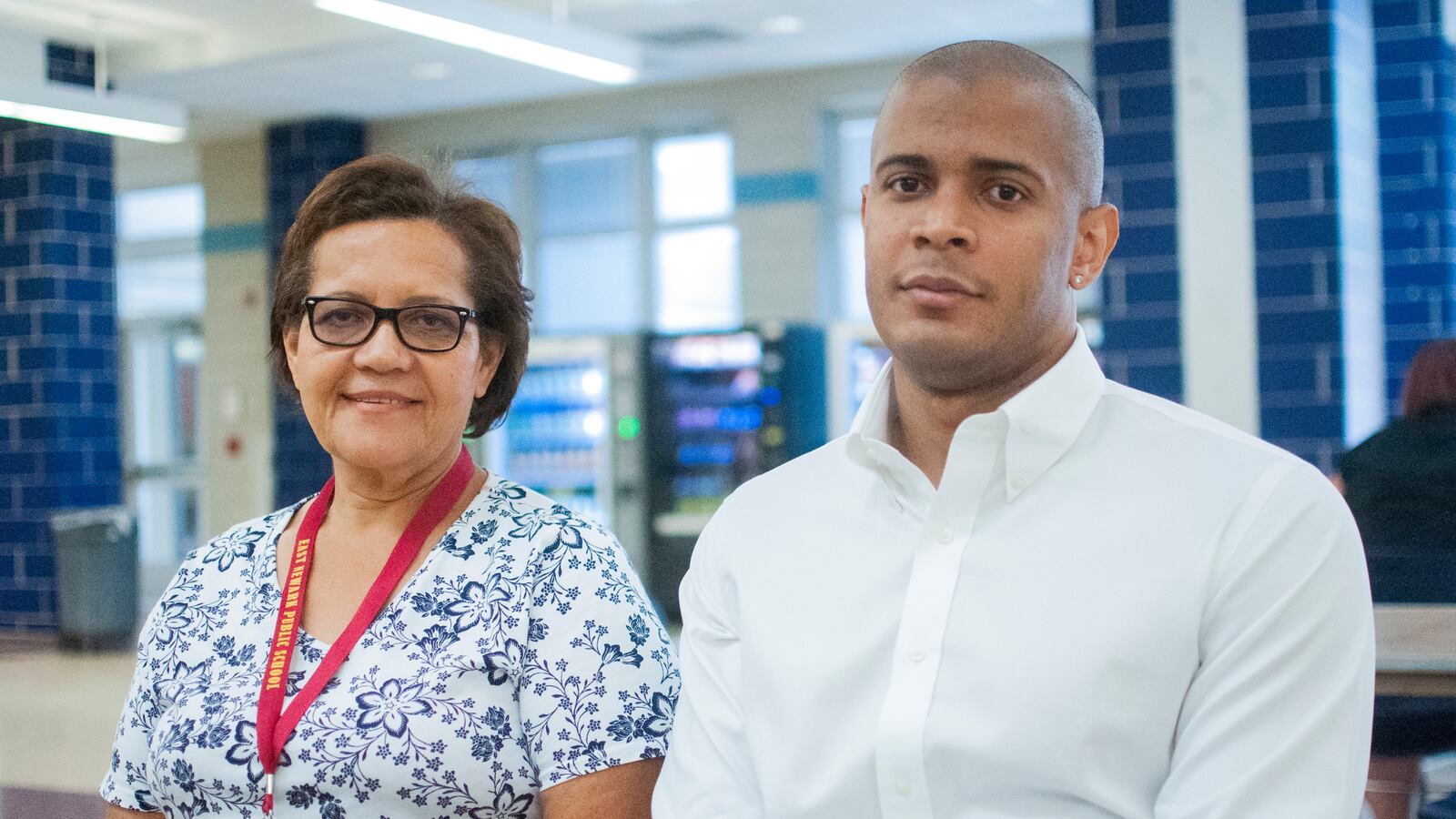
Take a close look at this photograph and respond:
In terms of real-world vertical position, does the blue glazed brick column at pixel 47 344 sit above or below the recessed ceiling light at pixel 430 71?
below

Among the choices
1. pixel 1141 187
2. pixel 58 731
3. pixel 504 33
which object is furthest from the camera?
pixel 504 33

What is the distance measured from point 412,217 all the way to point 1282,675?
1.20 m

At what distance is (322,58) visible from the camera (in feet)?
28.6

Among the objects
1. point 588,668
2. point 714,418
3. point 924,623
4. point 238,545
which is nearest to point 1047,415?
point 924,623

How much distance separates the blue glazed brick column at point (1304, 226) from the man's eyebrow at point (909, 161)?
4.22m

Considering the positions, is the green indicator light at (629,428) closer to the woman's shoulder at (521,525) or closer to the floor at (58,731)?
the floor at (58,731)

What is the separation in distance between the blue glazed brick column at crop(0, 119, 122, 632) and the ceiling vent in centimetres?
376

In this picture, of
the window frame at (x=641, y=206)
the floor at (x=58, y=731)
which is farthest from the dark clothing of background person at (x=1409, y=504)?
the window frame at (x=641, y=206)

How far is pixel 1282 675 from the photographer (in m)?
1.24

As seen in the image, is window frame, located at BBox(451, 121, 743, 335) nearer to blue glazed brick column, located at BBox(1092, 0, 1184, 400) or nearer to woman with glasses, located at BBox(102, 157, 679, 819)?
blue glazed brick column, located at BBox(1092, 0, 1184, 400)

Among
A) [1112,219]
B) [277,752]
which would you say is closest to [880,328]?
[1112,219]

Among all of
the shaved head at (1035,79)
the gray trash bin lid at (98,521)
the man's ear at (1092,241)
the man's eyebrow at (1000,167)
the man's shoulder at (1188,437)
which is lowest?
the gray trash bin lid at (98,521)

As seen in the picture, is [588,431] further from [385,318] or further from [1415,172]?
[385,318]

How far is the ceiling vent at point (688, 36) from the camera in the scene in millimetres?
8188
